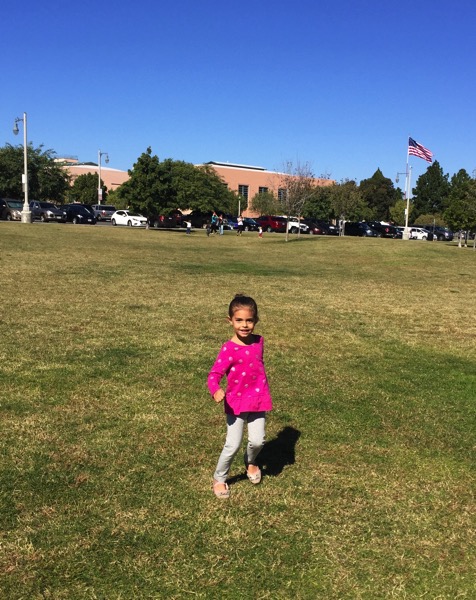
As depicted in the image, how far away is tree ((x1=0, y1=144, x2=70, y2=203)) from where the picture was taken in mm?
57625

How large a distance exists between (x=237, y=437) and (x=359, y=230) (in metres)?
50.0

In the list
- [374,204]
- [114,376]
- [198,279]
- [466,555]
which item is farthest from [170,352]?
[374,204]

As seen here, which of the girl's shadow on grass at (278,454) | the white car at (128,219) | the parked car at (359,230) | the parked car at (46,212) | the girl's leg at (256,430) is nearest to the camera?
the girl's leg at (256,430)

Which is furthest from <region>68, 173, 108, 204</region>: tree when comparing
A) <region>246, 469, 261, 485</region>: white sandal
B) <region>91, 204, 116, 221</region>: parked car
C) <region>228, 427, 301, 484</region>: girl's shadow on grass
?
<region>246, 469, 261, 485</region>: white sandal

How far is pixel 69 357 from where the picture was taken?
6.25 meters

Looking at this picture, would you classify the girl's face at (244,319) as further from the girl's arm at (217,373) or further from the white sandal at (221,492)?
the white sandal at (221,492)

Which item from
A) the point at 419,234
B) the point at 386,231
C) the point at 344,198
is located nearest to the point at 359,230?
the point at 386,231

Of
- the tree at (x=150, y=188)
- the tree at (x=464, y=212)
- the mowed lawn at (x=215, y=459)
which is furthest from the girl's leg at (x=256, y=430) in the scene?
the tree at (x=150, y=188)

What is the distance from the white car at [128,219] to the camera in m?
46.2

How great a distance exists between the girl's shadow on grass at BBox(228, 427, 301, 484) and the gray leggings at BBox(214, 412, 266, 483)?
0.81 feet

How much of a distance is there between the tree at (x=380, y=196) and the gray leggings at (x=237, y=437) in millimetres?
95981

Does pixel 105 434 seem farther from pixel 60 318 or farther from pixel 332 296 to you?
pixel 332 296

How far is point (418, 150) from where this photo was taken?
38438mm

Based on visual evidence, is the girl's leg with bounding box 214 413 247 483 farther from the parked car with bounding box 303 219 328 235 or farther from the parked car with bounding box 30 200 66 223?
the parked car with bounding box 303 219 328 235
